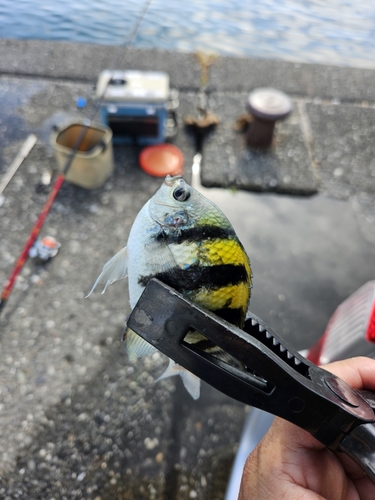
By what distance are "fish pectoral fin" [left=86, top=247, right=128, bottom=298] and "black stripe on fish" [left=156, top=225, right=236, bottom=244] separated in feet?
0.55

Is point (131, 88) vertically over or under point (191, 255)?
under

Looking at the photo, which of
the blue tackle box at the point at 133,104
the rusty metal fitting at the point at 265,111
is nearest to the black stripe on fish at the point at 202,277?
the blue tackle box at the point at 133,104

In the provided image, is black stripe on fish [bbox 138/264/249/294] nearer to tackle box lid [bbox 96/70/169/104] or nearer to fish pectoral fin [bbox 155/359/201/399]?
fish pectoral fin [bbox 155/359/201/399]

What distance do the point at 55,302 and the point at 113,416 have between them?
976mm

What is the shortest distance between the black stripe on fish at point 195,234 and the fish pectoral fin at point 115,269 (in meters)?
0.17

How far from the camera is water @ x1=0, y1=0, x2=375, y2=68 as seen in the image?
4.58 m

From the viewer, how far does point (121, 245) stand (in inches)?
121

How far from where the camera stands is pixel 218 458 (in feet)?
7.09

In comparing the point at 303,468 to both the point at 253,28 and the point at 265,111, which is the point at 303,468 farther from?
the point at 253,28

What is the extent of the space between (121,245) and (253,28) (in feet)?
19.3

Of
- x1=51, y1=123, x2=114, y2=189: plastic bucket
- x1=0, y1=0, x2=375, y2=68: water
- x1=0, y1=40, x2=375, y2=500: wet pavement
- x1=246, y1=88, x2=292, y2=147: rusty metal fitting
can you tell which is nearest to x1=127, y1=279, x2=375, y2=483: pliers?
x1=0, y1=40, x2=375, y2=500: wet pavement

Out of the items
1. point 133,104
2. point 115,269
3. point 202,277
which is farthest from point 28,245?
point 202,277

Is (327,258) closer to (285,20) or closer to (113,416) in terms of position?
(113,416)

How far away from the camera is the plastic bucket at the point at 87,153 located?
126 inches
